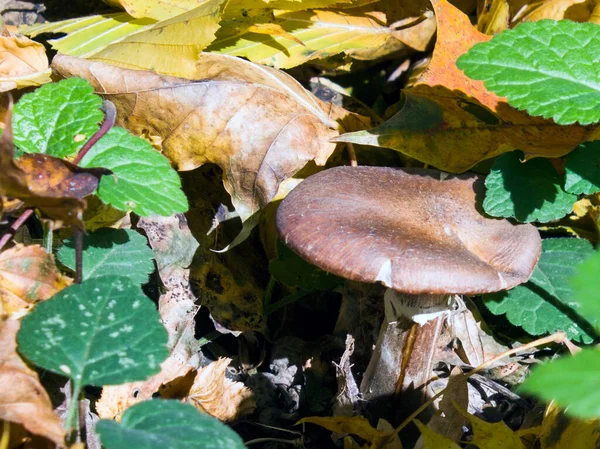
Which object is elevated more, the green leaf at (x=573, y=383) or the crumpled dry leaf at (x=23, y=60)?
the green leaf at (x=573, y=383)

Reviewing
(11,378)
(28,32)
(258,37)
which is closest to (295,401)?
(11,378)

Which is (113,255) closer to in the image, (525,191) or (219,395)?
(219,395)

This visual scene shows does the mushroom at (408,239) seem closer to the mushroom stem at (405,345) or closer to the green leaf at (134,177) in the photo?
the mushroom stem at (405,345)

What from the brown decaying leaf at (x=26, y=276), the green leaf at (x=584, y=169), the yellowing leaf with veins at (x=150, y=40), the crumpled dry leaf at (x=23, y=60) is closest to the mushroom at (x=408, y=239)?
the green leaf at (x=584, y=169)

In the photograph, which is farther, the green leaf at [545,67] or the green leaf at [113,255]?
the green leaf at [113,255]

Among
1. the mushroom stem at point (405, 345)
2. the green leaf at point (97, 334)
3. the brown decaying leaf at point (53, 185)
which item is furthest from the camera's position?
the mushroom stem at point (405, 345)

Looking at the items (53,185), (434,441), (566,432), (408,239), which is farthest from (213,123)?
(566,432)

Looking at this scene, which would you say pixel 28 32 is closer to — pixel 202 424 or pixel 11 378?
pixel 11 378
